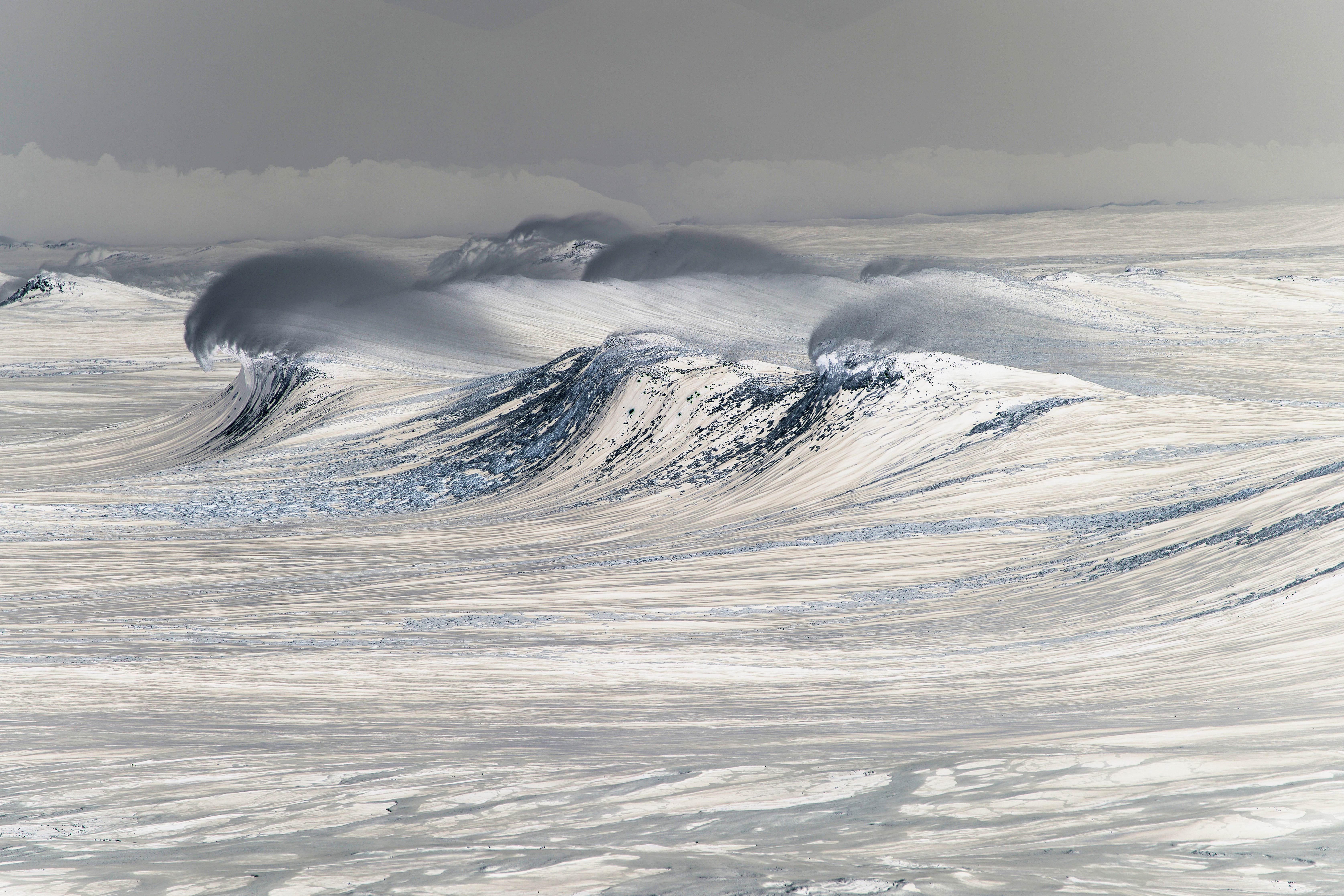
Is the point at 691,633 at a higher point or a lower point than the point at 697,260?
→ lower

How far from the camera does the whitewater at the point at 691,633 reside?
3.28m

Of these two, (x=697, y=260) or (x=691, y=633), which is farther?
(x=697, y=260)

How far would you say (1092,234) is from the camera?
131 meters

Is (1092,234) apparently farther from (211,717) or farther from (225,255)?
(211,717)

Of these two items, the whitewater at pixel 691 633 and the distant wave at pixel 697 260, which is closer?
the whitewater at pixel 691 633

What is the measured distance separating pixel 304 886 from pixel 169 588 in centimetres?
734

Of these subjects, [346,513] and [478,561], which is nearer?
A: [478,561]

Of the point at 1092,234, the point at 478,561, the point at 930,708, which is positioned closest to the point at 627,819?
the point at 930,708

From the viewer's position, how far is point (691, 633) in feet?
24.6

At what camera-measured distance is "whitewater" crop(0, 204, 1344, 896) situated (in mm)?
3283

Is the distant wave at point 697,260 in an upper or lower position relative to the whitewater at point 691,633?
upper


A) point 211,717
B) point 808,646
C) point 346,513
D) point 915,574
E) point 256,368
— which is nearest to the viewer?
point 211,717

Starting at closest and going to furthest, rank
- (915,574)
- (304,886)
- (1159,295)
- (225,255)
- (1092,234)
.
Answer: (304,886) < (915,574) < (1159,295) < (1092,234) < (225,255)

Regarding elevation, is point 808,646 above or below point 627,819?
below
